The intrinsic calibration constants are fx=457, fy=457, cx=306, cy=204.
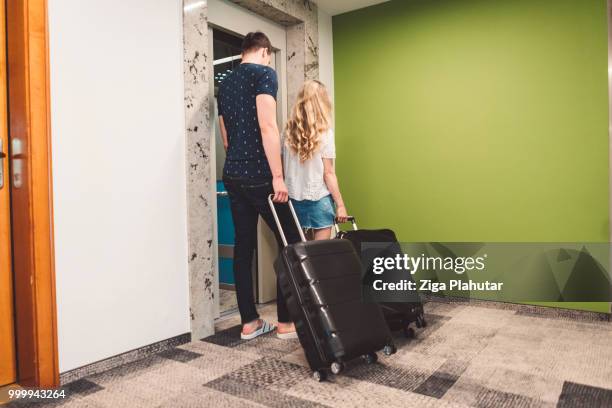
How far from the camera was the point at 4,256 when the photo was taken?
1806mm

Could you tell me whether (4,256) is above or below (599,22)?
below

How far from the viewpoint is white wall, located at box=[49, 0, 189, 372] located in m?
1.82

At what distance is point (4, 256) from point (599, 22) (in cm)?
321

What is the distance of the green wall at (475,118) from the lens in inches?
105

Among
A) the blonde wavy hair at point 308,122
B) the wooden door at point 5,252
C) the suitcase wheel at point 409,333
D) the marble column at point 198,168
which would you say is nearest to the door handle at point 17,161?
the wooden door at point 5,252

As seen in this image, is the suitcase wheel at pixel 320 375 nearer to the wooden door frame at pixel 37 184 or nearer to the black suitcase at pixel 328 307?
the black suitcase at pixel 328 307

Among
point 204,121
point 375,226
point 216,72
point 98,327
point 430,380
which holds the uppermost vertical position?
point 216,72

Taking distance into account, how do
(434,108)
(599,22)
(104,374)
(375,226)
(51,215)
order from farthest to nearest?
(375,226) → (434,108) → (599,22) → (104,374) → (51,215)

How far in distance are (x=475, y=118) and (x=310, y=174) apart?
1332 millimetres

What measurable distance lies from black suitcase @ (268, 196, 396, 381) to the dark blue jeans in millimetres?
440

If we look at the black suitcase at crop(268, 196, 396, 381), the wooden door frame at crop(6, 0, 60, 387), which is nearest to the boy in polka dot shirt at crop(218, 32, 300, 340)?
the black suitcase at crop(268, 196, 396, 381)

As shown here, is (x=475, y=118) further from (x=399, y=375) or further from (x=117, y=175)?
(x=117, y=175)

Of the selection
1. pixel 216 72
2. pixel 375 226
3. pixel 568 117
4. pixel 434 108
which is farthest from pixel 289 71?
pixel 568 117

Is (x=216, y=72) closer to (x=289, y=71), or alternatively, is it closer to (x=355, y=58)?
(x=289, y=71)
